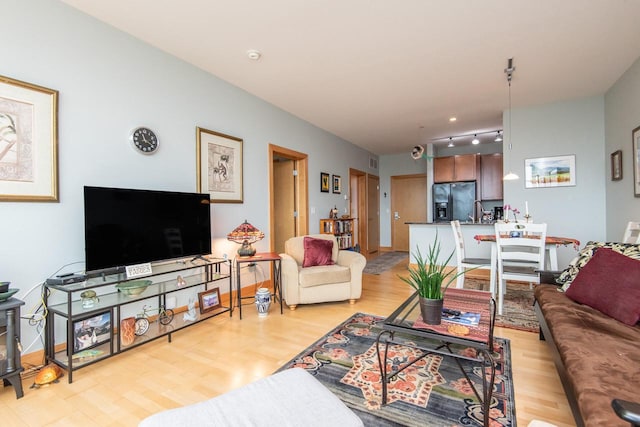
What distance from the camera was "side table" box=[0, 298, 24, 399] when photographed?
1732mm

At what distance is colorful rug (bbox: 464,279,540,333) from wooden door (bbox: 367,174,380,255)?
323cm

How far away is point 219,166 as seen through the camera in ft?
11.3

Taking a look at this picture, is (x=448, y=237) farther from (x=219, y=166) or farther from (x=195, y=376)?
(x=195, y=376)

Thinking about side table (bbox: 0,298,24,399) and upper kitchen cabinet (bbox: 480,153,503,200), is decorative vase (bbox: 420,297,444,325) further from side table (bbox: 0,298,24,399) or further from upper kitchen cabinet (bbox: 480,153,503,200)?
upper kitchen cabinet (bbox: 480,153,503,200)

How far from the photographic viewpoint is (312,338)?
254cm

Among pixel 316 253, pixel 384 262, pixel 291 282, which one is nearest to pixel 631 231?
pixel 316 253

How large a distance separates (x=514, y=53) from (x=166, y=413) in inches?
152

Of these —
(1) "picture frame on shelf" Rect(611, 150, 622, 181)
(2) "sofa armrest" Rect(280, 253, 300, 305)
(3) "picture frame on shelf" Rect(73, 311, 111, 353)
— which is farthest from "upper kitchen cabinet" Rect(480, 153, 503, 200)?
(3) "picture frame on shelf" Rect(73, 311, 111, 353)

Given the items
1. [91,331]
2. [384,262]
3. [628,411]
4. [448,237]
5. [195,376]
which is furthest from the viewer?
[384,262]

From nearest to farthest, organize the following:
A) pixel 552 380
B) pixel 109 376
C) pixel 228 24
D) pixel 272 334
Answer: pixel 552 380 < pixel 109 376 < pixel 228 24 < pixel 272 334

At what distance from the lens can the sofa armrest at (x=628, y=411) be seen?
665 mm

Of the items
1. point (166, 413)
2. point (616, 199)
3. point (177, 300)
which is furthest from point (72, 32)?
point (616, 199)

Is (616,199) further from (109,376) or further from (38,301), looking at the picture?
(38,301)

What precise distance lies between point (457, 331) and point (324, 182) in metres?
4.16
